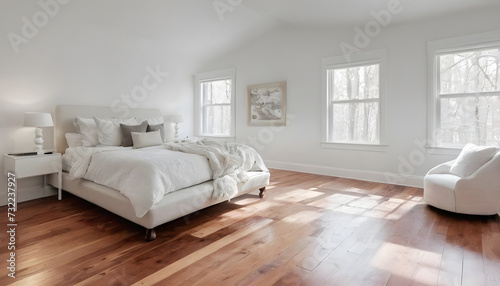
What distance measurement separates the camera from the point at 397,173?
4508 mm

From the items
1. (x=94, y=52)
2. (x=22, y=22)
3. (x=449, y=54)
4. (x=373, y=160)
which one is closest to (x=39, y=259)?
(x=22, y=22)

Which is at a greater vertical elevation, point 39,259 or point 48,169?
point 48,169

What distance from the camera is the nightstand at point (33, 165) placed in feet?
10.5

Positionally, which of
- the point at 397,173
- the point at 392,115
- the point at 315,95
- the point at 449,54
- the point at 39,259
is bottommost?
the point at 39,259

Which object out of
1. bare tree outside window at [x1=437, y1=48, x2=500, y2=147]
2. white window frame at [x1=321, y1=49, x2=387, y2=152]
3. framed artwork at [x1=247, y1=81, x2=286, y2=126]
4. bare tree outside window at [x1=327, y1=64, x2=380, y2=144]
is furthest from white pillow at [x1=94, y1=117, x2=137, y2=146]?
bare tree outside window at [x1=437, y1=48, x2=500, y2=147]

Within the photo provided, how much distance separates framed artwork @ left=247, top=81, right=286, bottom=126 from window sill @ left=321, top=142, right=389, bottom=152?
1.01 m

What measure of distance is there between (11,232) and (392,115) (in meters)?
5.07

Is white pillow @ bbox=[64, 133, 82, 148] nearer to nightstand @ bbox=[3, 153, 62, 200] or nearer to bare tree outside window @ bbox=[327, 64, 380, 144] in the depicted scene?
nightstand @ bbox=[3, 153, 62, 200]

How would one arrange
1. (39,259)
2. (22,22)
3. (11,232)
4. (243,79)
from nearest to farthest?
(39,259) < (11,232) < (22,22) < (243,79)

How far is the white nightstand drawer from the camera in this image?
10.5ft

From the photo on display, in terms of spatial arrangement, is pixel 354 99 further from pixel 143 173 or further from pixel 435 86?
pixel 143 173

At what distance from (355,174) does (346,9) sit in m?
2.71

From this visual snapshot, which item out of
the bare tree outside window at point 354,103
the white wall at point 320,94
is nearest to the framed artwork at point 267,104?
the white wall at point 320,94

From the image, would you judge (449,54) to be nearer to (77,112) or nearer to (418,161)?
(418,161)
